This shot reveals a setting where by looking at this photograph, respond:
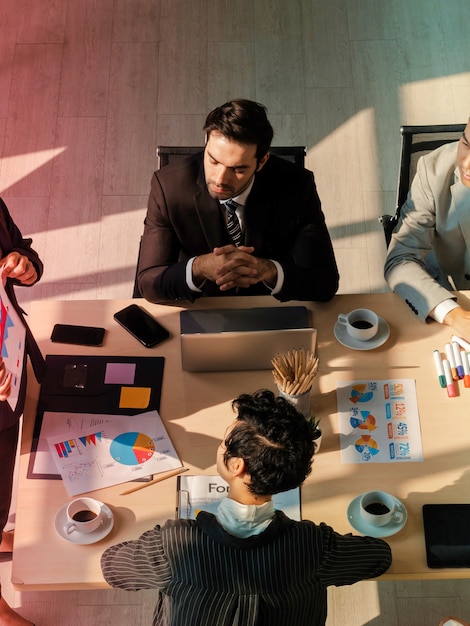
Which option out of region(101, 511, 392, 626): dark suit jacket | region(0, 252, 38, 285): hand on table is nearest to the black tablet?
region(101, 511, 392, 626): dark suit jacket

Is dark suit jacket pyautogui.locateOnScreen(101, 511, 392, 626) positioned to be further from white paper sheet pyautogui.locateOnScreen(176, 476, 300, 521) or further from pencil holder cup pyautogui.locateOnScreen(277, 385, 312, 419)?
pencil holder cup pyautogui.locateOnScreen(277, 385, 312, 419)

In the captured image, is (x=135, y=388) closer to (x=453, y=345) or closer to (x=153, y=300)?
(x=153, y=300)

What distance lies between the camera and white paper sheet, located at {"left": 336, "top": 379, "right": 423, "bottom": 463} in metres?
1.93

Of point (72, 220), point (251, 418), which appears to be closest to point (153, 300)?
point (251, 418)

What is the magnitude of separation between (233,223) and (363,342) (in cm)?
57

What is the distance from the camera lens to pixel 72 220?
3408mm

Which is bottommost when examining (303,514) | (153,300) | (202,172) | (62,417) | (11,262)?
(303,514)

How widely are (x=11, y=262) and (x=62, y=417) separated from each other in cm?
46

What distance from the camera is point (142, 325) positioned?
7.09 ft

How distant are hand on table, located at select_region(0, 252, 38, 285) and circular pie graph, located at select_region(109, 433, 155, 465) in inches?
21.6

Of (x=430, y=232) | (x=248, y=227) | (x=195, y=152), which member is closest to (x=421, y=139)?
(x=430, y=232)

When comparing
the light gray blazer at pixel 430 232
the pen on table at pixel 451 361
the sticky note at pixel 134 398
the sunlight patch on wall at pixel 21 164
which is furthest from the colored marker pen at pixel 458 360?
the sunlight patch on wall at pixel 21 164

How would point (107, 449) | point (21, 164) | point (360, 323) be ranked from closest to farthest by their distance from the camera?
point (107, 449)
point (360, 323)
point (21, 164)

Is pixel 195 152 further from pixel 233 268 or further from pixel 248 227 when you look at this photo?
pixel 233 268
